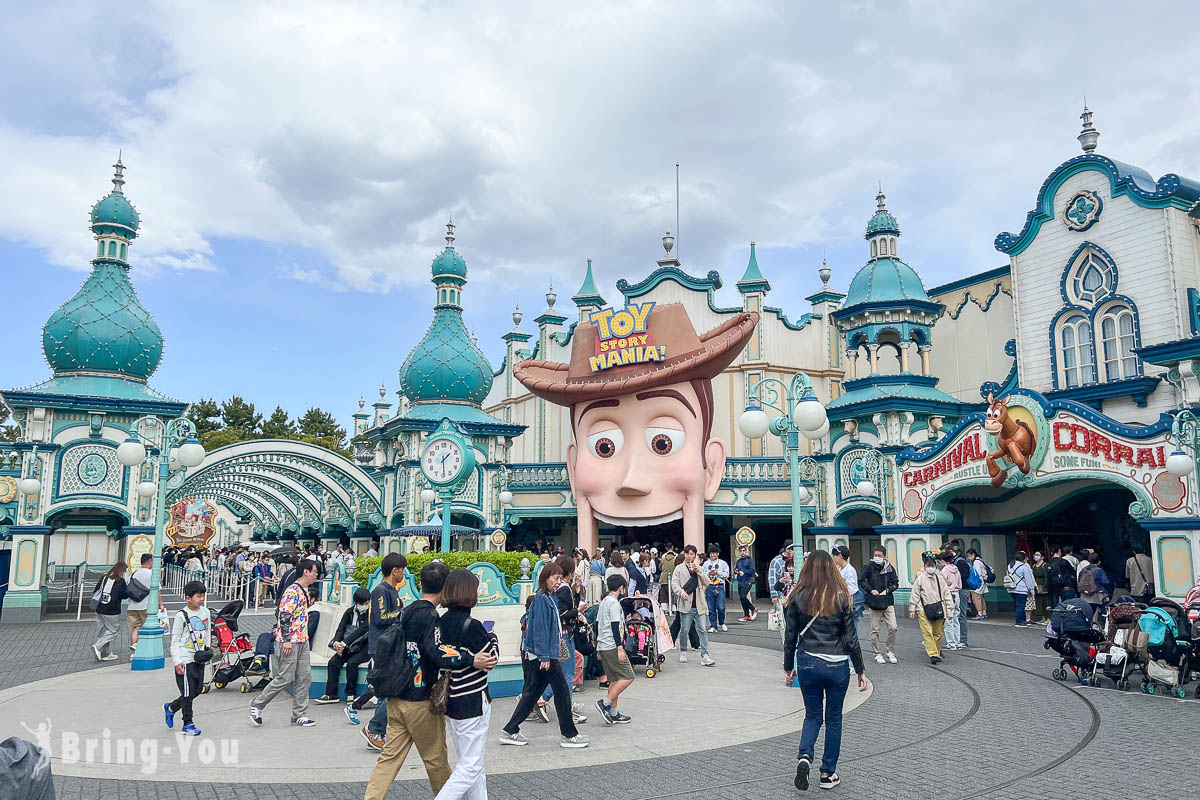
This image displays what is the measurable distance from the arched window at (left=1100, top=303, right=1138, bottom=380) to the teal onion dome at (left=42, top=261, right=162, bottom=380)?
23824 millimetres

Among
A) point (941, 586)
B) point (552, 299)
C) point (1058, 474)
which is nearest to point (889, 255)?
point (1058, 474)

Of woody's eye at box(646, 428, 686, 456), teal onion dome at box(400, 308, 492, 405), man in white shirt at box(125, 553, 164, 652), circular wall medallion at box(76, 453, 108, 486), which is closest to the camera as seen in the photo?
man in white shirt at box(125, 553, 164, 652)

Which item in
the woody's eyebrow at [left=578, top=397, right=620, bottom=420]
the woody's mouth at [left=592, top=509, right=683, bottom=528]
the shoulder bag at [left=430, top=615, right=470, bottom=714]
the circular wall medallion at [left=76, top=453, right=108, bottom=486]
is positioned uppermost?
the woody's eyebrow at [left=578, top=397, right=620, bottom=420]

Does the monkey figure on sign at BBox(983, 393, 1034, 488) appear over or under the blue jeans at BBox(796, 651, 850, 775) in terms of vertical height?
over

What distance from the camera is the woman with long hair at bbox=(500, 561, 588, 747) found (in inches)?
295

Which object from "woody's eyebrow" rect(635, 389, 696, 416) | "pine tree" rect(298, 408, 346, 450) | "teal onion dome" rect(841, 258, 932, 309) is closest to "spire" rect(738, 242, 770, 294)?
"teal onion dome" rect(841, 258, 932, 309)

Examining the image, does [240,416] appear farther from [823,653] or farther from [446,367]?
[823,653]

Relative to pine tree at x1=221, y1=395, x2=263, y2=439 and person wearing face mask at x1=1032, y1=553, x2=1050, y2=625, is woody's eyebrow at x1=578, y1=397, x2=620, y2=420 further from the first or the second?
pine tree at x1=221, y1=395, x2=263, y2=439

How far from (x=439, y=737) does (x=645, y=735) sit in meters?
3.29

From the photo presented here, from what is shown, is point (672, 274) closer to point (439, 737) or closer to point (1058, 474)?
point (1058, 474)

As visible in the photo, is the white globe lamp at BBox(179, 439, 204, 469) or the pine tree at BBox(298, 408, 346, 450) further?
the pine tree at BBox(298, 408, 346, 450)

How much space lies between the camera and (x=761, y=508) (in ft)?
84.7

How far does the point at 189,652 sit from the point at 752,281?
23567mm

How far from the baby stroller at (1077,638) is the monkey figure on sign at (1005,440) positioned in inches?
311
